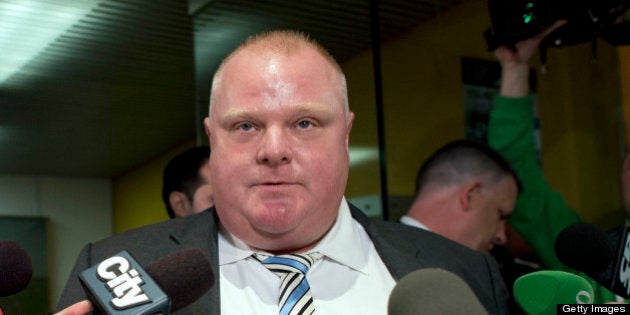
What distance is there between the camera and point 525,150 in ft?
9.75

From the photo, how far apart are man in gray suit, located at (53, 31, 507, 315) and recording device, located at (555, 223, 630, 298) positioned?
0.85 ft

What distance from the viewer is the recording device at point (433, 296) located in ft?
3.08

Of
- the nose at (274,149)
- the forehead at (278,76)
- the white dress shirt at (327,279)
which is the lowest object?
the white dress shirt at (327,279)

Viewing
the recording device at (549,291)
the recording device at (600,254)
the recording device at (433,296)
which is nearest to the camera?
the recording device at (433,296)

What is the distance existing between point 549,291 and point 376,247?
50 cm

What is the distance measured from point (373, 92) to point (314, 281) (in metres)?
2.20

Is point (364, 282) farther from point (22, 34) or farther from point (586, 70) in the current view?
point (586, 70)

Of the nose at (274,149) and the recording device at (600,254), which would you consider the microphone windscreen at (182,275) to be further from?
the recording device at (600,254)

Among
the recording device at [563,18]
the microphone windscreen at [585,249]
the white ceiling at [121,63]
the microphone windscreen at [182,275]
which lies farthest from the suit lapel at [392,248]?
the white ceiling at [121,63]

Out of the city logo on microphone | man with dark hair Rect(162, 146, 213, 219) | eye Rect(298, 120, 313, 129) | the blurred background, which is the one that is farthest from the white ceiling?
the city logo on microphone

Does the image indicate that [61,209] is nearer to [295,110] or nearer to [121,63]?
[121,63]

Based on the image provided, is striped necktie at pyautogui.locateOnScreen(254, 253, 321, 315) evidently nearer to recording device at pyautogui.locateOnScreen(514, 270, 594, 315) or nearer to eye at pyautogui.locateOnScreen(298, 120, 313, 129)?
eye at pyautogui.locateOnScreen(298, 120, 313, 129)

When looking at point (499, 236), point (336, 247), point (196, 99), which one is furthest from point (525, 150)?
point (336, 247)

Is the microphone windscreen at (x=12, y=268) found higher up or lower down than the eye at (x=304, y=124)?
lower down
